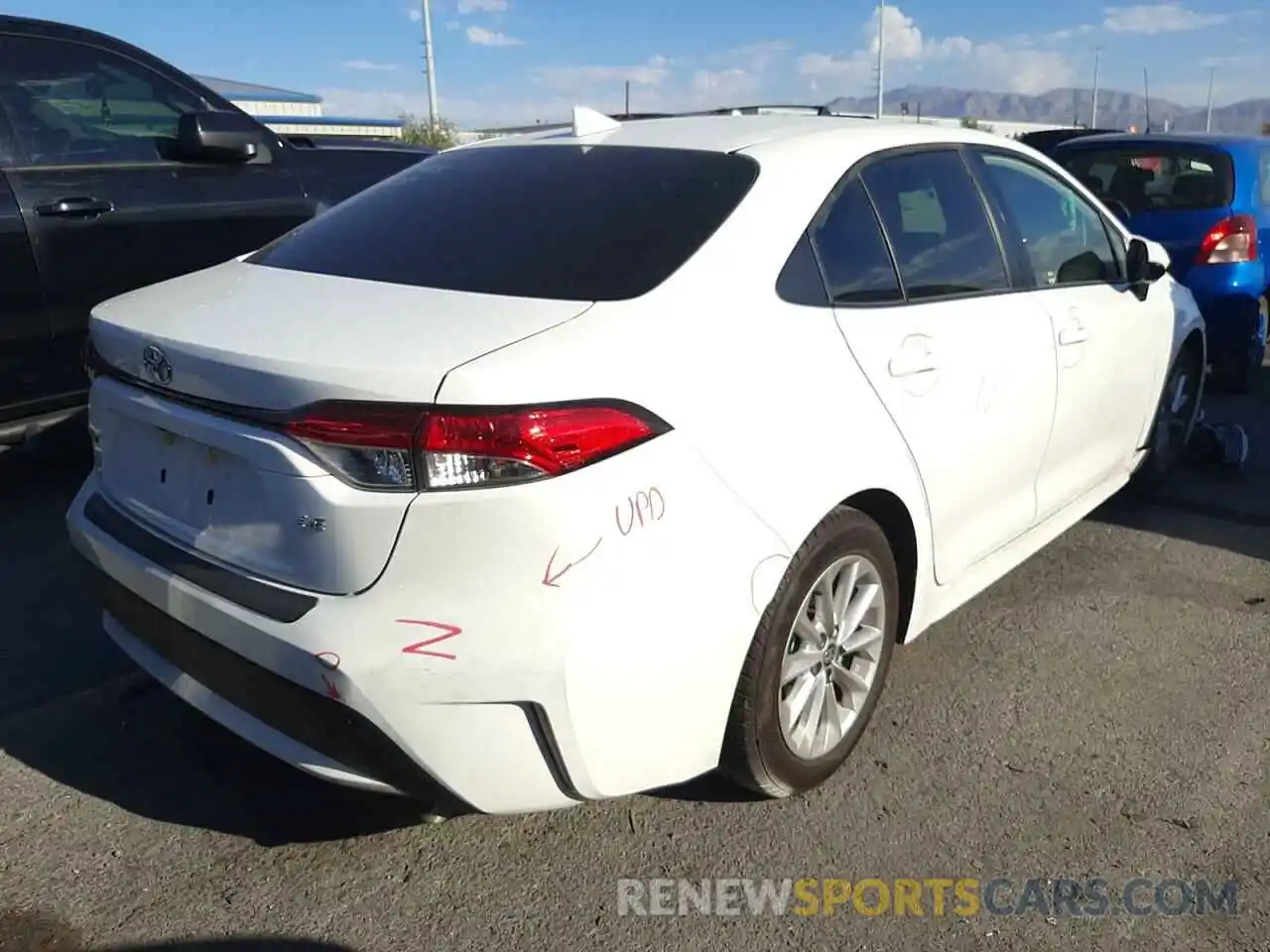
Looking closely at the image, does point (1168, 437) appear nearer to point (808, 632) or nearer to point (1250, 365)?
point (1250, 365)

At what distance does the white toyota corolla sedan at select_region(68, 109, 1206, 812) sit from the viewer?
Answer: 205 cm

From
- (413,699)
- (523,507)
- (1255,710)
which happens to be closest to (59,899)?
(413,699)

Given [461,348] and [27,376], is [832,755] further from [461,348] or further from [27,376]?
[27,376]

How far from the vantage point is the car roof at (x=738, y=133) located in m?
3.00

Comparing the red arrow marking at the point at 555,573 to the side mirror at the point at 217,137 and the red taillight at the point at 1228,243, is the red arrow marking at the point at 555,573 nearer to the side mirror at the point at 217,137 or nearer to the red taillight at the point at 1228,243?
the side mirror at the point at 217,137

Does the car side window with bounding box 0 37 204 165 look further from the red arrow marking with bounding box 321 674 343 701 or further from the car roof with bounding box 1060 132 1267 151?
the car roof with bounding box 1060 132 1267 151

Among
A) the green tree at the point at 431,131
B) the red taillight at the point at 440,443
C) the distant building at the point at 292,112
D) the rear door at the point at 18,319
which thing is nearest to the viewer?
the red taillight at the point at 440,443

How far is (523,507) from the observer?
6.59ft

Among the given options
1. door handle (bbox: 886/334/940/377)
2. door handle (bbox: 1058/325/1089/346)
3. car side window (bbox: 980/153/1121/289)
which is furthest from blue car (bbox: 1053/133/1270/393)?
door handle (bbox: 886/334/940/377)

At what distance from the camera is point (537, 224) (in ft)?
8.91

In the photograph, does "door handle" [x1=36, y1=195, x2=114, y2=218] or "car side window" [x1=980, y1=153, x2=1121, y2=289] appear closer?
"car side window" [x1=980, y1=153, x2=1121, y2=289]

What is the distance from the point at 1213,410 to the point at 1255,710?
3.74 metres

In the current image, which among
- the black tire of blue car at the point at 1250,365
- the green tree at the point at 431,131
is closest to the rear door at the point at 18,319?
the black tire of blue car at the point at 1250,365

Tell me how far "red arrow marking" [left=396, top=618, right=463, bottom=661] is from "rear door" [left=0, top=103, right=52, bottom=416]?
9.68 feet
